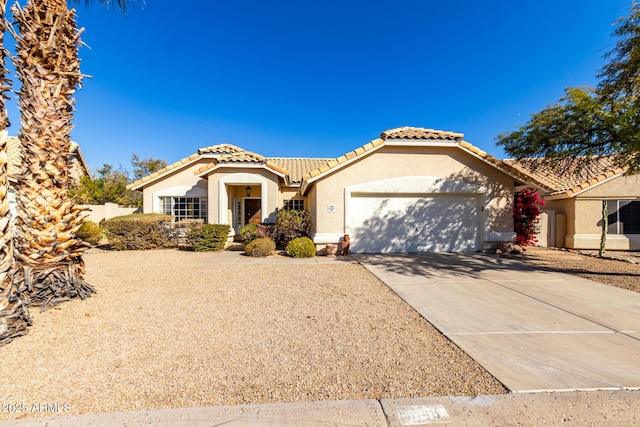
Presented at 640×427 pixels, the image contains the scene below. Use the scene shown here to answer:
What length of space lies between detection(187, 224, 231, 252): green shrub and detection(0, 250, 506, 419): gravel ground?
5.93 metres

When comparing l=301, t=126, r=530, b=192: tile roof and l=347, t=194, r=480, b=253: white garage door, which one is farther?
l=347, t=194, r=480, b=253: white garage door

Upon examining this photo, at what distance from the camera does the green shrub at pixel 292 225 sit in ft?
38.3

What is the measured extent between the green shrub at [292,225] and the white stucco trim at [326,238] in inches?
41.6

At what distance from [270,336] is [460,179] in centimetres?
1044

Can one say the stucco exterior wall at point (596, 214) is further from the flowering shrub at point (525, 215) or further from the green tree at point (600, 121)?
the green tree at point (600, 121)

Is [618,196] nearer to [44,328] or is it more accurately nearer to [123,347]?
[123,347]

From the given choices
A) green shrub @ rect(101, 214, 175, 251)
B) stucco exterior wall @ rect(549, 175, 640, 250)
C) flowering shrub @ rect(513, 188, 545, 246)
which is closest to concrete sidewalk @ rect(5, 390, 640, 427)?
flowering shrub @ rect(513, 188, 545, 246)

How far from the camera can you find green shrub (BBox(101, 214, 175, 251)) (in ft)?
40.3

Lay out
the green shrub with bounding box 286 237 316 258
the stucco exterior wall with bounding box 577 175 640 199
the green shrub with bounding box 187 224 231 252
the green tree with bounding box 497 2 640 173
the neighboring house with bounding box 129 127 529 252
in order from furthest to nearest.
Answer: the stucco exterior wall with bounding box 577 175 640 199
the green shrub with bounding box 187 224 231 252
the neighboring house with bounding box 129 127 529 252
the green shrub with bounding box 286 237 316 258
the green tree with bounding box 497 2 640 173

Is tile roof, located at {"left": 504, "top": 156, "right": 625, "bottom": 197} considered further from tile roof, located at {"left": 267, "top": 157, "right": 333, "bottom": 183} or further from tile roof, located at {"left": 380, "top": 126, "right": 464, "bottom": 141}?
tile roof, located at {"left": 267, "top": 157, "right": 333, "bottom": 183}

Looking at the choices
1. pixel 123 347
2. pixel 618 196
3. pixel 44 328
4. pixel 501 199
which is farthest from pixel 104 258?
pixel 618 196

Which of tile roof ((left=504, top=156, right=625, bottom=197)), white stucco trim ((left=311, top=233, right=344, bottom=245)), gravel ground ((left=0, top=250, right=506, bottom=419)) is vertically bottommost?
gravel ground ((left=0, top=250, right=506, bottom=419))

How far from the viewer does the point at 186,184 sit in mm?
15891

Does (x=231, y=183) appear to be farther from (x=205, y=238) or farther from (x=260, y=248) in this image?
(x=260, y=248)
